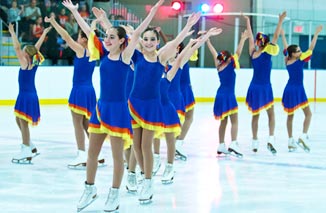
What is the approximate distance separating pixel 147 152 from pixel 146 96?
1.47 feet

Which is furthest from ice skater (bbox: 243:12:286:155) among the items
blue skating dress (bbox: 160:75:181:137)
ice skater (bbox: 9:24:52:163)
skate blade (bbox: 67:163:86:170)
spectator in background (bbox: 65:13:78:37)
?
spectator in background (bbox: 65:13:78:37)

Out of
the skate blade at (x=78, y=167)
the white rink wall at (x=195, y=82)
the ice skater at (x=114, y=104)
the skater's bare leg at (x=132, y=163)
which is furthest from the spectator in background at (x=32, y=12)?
the ice skater at (x=114, y=104)

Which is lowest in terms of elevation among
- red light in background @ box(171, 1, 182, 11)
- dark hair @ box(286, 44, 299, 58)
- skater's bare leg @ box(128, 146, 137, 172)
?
skater's bare leg @ box(128, 146, 137, 172)

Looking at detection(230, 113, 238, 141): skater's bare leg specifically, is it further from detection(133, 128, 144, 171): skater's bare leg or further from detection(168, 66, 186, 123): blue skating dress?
detection(133, 128, 144, 171): skater's bare leg

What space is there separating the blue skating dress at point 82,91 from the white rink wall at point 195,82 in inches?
327

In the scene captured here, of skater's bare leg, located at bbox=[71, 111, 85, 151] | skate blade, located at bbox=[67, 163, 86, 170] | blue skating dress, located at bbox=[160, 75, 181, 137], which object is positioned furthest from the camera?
skater's bare leg, located at bbox=[71, 111, 85, 151]

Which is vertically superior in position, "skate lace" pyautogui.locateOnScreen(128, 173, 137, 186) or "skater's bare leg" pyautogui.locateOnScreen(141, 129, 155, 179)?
"skater's bare leg" pyautogui.locateOnScreen(141, 129, 155, 179)

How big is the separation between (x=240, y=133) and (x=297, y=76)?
86.4 inches

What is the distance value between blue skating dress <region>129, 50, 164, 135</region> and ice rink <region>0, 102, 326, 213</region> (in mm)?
629

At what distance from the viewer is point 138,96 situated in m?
5.31

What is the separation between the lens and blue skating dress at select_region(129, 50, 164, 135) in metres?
5.26

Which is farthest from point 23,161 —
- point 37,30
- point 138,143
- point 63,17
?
point 63,17

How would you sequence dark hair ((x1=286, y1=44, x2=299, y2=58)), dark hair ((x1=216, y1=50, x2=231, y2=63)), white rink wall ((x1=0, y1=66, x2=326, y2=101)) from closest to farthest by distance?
1. dark hair ((x1=216, y1=50, x2=231, y2=63))
2. dark hair ((x1=286, y1=44, x2=299, y2=58))
3. white rink wall ((x1=0, y1=66, x2=326, y2=101))

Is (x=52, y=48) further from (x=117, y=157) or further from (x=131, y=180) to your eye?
(x=117, y=157)
